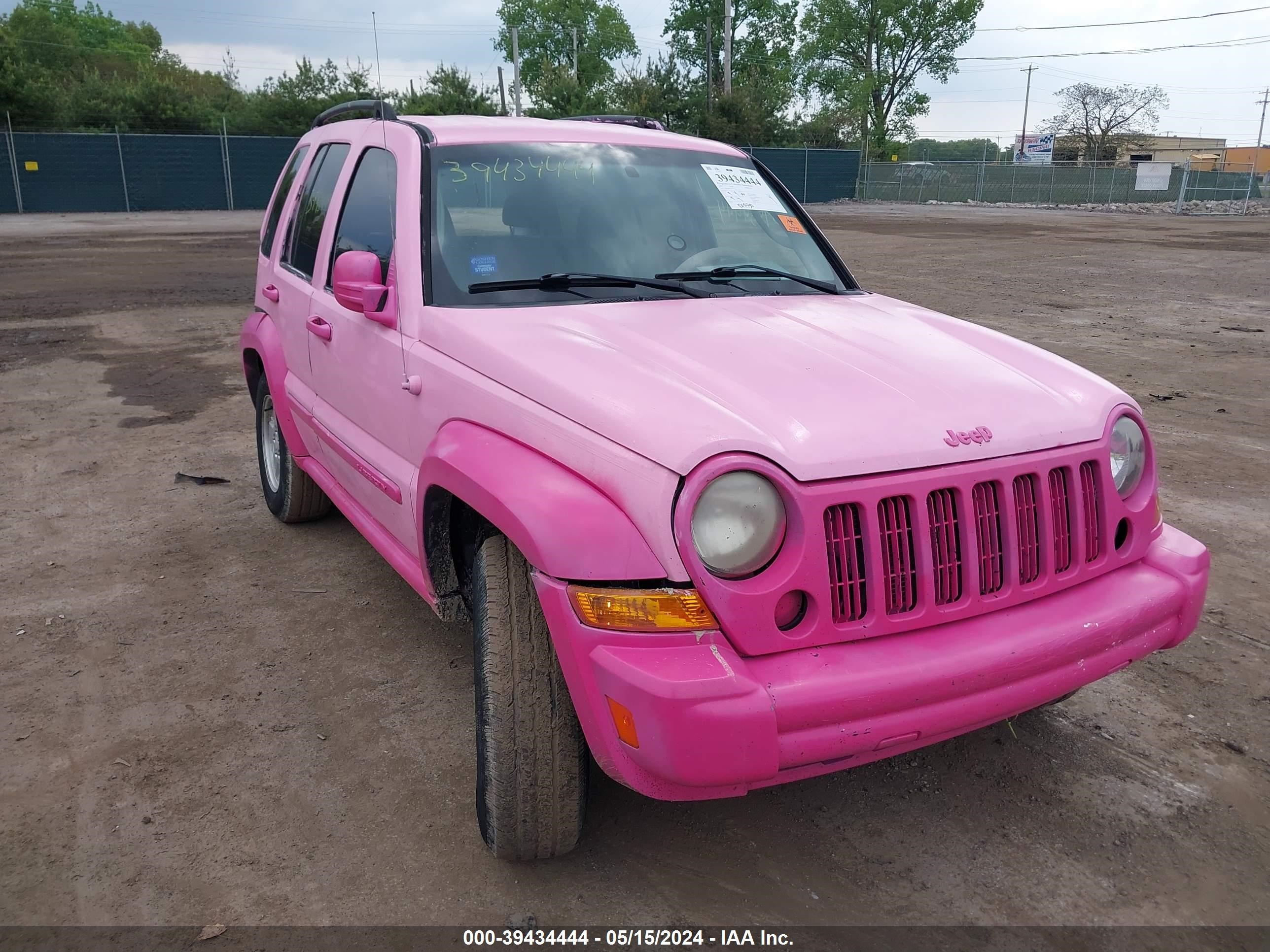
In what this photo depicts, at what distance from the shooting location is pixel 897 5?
63250mm

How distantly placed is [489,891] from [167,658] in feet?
5.79

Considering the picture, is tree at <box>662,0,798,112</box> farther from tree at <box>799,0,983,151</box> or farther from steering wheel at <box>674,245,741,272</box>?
steering wheel at <box>674,245,741,272</box>

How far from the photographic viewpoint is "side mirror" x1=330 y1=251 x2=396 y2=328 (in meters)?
3.07

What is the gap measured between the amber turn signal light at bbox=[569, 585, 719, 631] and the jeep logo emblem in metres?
0.70

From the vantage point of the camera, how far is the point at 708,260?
3.41m

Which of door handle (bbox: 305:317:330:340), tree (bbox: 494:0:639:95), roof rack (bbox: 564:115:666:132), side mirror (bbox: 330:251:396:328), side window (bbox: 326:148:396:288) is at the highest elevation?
tree (bbox: 494:0:639:95)

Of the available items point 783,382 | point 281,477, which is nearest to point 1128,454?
point 783,382

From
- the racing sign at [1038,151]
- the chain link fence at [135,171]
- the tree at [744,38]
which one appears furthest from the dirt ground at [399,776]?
the racing sign at [1038,151]

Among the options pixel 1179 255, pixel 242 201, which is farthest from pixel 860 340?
pixel 242 201

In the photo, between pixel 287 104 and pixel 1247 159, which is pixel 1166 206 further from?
pixel 1247 159

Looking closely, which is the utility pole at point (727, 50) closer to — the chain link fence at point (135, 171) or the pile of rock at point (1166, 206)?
the chain link fence at point (135, 171)

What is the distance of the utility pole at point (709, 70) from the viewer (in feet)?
136

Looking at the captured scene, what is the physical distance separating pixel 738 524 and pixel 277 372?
2955mm

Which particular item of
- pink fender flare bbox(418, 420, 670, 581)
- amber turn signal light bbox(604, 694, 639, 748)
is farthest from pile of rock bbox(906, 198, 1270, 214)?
amber turn signal light bbox(604, 694, 639, 748)
